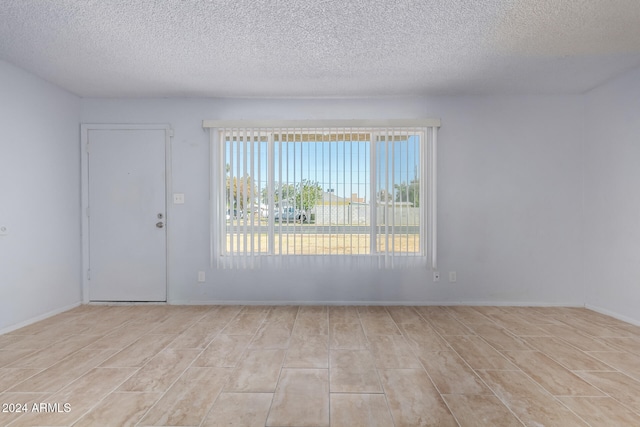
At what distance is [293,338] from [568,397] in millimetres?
1901

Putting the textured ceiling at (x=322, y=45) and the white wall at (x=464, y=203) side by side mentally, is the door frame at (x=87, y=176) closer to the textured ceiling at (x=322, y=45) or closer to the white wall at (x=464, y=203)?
the white wall at (x=464, y=203)

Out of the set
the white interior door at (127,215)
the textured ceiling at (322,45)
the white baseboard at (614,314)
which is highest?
the textured ceiling at (322,45)

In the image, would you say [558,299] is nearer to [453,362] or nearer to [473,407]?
[453,362]

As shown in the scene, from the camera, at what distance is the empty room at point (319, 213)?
2146 mm

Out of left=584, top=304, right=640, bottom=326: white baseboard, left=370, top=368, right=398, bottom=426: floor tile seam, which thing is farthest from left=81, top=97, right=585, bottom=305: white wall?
left=370, top=368, right=398, bottom=426: floor tile seam

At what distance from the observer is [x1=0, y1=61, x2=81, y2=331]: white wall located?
313 cm

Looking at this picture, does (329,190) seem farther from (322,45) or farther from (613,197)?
(613,197)

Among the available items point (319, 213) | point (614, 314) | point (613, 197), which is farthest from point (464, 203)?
point (614, 314)

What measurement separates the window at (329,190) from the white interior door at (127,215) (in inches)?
27.3

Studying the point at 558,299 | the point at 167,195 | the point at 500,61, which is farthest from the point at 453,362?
the point at 167,195

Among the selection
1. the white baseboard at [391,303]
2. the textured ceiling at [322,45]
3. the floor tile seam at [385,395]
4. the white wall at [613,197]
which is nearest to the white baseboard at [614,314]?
the white wall at [613,197]

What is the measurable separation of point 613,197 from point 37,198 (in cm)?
584

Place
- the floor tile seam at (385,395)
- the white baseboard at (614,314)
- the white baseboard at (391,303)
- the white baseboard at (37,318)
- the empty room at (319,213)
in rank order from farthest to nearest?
the white baseboard at (391,303), the white baseboard at (614,314), the white baseboard at (37,318), the empty room at (319,213), the floor tile seam at (385,395)

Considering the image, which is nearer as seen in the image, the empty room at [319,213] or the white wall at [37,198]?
the empty room at [319,213]
